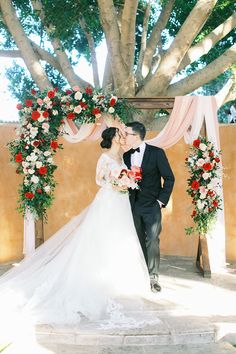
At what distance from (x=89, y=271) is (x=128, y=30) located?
4164mm

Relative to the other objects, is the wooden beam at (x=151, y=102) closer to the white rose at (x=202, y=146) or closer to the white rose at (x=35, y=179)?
the white rose at (x=202, y=146)

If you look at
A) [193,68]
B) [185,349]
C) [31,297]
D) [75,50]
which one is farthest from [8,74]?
[185,349]

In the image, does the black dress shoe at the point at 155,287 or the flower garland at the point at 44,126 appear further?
the flower garland at the point at 44,126

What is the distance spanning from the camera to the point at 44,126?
20.7ft

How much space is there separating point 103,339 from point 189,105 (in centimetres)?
355

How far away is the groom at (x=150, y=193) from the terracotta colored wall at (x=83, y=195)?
84.8 inches

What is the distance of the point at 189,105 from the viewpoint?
6.49 metres

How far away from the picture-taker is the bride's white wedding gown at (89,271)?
15.0 feet

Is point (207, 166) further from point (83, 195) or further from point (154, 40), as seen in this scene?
point (154, 40)

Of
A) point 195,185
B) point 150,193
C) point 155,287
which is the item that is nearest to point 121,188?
point 150,193

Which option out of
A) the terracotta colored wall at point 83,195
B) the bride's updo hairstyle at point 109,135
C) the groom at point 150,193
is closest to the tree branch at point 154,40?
the terracotta colored wall at point 83,195

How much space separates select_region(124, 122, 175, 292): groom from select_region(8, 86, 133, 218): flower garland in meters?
0.89

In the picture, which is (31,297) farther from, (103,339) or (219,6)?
(219,6)

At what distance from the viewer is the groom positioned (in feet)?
18.2
